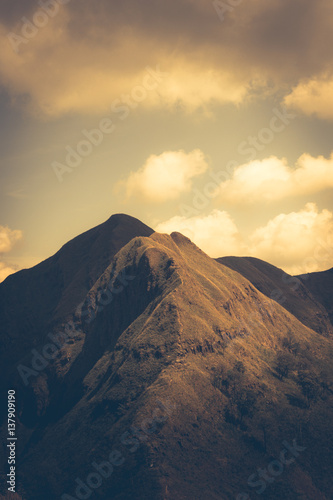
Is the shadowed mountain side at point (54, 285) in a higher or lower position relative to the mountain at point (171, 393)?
higher

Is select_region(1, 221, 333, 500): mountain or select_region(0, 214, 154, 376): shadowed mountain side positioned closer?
select_region(1, 221, 333, 500): mountain

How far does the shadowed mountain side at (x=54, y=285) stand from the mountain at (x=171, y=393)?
7873 millimetres

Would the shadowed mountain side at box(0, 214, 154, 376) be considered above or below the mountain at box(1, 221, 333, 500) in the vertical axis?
above

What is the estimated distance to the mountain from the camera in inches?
3706

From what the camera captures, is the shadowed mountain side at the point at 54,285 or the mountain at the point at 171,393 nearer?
the mountain at the point at 171,393

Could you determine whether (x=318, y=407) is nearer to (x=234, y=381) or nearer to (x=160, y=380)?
(x=234, y=381)

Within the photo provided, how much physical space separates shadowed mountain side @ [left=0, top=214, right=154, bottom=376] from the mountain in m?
7.87

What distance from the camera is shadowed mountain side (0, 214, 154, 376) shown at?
163 metres

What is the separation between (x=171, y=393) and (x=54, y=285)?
90750mm

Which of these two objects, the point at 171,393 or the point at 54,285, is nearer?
the point at 171,393

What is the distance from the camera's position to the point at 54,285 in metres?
181

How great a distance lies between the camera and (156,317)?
124 m

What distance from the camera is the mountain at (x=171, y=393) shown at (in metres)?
94.1

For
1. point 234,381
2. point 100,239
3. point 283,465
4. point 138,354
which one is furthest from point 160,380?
point 100,239
